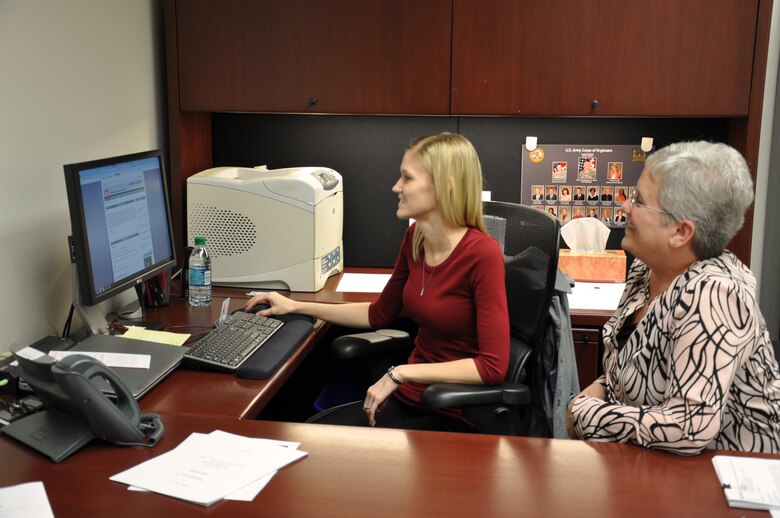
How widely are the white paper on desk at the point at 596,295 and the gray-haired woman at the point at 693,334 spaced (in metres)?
0.87

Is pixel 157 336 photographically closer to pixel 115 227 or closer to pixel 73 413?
pixel 115 227

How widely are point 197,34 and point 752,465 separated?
7.57 feet

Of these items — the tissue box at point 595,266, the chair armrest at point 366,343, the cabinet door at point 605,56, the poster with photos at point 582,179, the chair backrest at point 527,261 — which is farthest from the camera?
the poster with photos at point 582,179

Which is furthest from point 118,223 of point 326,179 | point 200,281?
point 326,179

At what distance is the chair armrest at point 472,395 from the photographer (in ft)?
6.32

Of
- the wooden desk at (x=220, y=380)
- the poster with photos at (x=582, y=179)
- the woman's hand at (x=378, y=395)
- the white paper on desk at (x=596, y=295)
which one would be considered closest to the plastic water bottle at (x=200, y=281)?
the wooden desk at (x=220, y=380)

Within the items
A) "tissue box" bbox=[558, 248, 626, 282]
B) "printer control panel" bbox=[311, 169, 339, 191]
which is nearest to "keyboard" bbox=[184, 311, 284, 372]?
"printer control panel" bbox=[311, 169, 339, 191]

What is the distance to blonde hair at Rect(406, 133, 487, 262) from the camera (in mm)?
2145

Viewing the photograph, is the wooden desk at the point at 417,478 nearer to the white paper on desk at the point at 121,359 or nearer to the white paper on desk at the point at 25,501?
the white paper on desk at the point at 25,501

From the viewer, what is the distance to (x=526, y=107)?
2.83 meters

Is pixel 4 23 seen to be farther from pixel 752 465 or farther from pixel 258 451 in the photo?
pixel 752 465

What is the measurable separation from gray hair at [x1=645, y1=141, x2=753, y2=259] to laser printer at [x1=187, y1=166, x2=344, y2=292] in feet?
4.44

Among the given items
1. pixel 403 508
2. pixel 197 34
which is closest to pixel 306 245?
pixel 197 34

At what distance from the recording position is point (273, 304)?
246 centimetres
